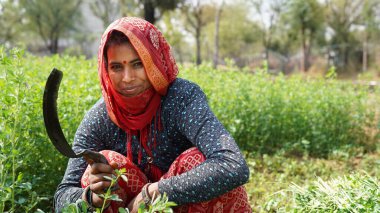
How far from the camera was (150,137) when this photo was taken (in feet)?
6.82

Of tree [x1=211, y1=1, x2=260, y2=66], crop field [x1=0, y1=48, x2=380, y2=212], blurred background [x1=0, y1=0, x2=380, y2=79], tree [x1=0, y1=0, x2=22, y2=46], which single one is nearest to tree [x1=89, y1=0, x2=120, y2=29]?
blurred background [x1=0, y1=0, x2=380, y2=79]

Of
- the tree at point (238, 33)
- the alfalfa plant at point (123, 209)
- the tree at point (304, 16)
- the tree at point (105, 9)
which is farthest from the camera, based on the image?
the tree at point (238, 33)

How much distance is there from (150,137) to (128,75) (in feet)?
1.12

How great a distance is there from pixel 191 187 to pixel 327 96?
3.74m

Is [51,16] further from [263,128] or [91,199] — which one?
[91,199]

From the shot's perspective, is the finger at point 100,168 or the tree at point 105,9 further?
the tree at point 105,9

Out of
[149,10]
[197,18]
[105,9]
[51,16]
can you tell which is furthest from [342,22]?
[51,16]

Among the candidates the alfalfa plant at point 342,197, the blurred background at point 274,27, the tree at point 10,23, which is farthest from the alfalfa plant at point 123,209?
the tree at point 10,23

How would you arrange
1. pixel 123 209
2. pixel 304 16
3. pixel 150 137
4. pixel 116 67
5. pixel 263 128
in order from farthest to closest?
pixel 304 16, pixel 263 128, pixel 150 137, pixel 116 67, pixel 123 209

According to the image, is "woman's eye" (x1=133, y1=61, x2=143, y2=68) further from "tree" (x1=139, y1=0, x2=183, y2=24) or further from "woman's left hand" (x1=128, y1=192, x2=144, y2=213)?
"tree" (x1=139, y1=0, x2=183, y2=24)

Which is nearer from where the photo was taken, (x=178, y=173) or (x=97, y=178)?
(x=97, y=178)

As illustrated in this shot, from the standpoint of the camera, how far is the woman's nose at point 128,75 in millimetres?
1912

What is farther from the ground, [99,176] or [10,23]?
[10,23]

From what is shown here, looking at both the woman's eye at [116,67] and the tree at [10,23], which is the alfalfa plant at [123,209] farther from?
the tree at [10,23]
